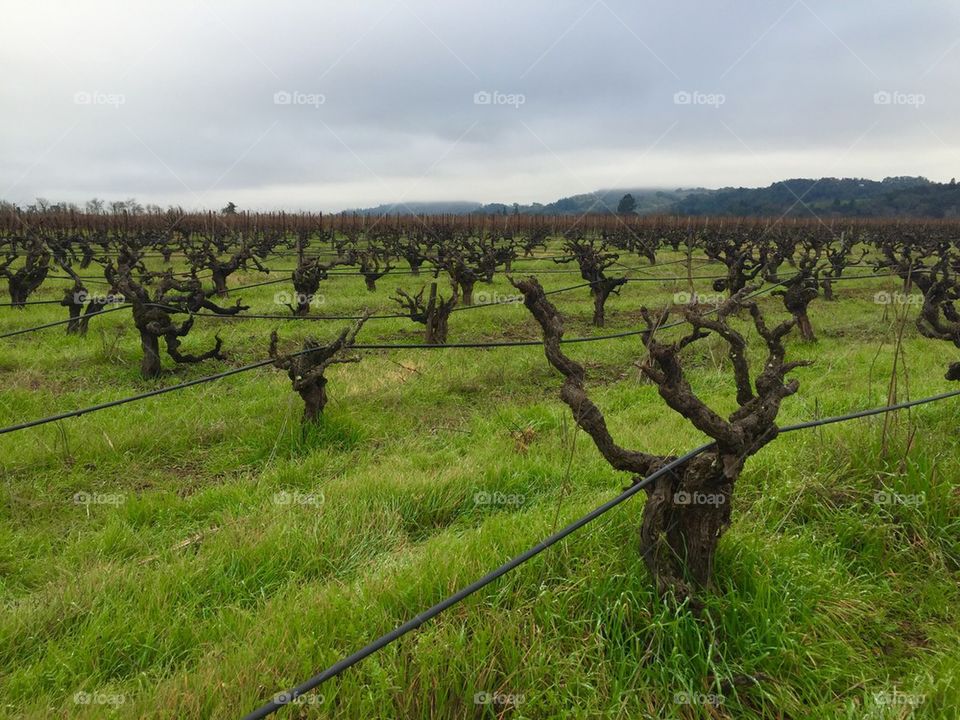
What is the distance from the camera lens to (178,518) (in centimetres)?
444

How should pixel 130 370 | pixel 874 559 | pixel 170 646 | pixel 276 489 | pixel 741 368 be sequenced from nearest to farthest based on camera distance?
pixel 170 646 < pixel 741 368 < pixel 874 559 < pixel 276 489 < pixel 130 370

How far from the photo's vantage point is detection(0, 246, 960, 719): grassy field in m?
2.49

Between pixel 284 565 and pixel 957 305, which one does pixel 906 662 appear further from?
pixel 957 305

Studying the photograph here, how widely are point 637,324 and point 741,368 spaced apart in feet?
35.6

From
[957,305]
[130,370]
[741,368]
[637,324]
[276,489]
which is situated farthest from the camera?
[957,305]

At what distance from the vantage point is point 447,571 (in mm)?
3084

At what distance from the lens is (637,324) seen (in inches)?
539

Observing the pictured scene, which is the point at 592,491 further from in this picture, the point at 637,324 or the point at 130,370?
the point at 637,324

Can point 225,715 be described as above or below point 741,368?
below

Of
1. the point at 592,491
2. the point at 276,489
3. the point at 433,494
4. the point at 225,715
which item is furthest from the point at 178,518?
the point at 592,491

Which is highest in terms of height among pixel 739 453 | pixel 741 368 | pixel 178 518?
pixel 741 368

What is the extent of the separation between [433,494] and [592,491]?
1.26 m

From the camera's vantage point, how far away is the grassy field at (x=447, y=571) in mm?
2486

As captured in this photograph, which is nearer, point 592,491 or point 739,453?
point 739,453
